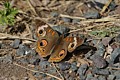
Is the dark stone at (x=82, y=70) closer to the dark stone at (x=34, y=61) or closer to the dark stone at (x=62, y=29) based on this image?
the dark stone at (x=34, y=61)

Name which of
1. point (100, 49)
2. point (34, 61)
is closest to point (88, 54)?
point (100, 49)

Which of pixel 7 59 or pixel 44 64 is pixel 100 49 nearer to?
pixel 44 64

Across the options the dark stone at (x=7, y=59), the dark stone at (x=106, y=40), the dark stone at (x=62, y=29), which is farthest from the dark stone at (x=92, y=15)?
the dark stone at (x=7, y=59)

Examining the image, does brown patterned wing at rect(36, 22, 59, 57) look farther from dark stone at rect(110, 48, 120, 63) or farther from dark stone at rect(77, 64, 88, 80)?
dark stone at rect(110, 48, 120, 63)

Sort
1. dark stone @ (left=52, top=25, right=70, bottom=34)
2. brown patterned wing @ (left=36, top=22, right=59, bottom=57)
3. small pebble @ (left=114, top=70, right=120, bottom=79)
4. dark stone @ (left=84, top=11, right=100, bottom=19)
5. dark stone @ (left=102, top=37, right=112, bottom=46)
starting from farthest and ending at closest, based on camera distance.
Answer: dark stone @ (left=84, top=11, right=100, bottom=19) → dark stone @ (left=52, top=25, right=70, bottom=34) → dark stone @ (left=102, top=37, right=112, bottom=46) → brown patterned wing @ (left=36, top=22, right=59, bottom=57) → small pebble @ (left=114, top=70, right=120, bottom=79)

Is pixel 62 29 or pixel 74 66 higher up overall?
pixel 62 29

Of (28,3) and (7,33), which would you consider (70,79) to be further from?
(28,3)

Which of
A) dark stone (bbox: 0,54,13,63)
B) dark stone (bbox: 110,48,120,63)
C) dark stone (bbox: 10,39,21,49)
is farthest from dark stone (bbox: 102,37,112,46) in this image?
dark stone (bbox: 0,54,13,63)

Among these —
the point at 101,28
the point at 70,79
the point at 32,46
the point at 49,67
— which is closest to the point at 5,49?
the point at 32,46
